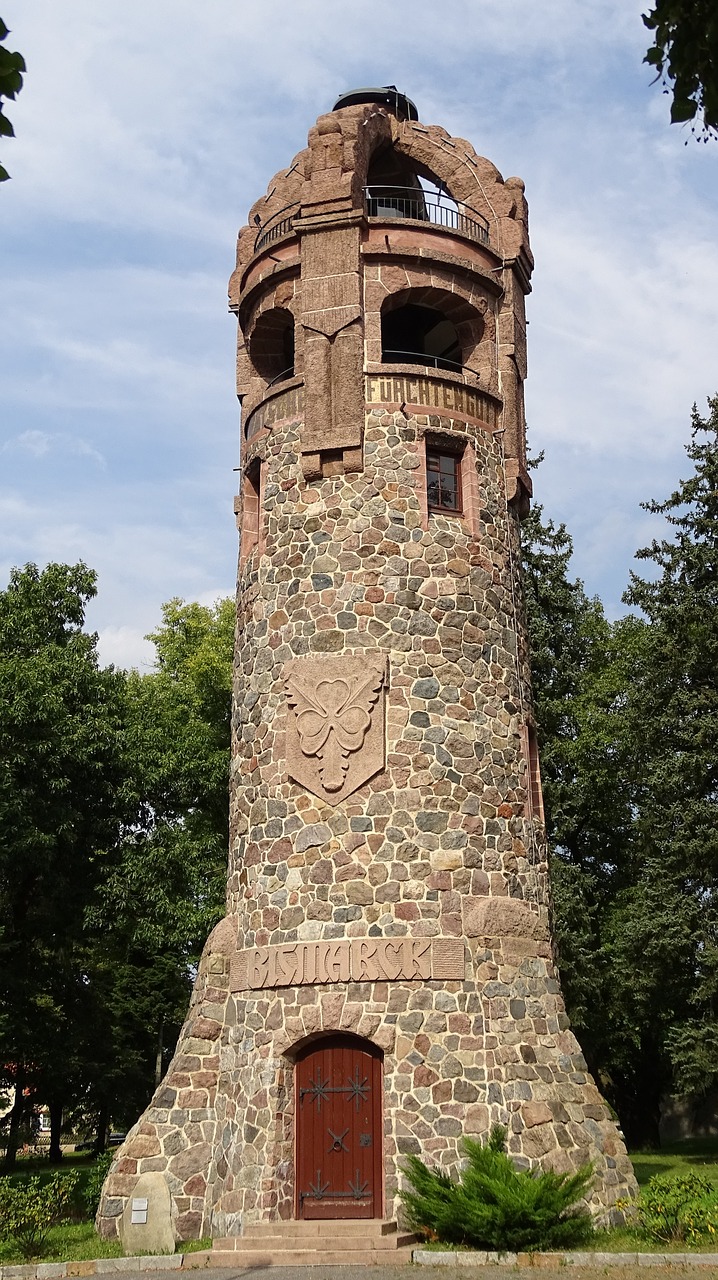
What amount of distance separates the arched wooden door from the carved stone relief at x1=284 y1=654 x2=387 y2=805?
319 centimetres

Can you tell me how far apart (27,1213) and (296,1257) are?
3493 millimetres

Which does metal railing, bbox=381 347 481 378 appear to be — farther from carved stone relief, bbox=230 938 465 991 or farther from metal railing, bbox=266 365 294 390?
carved stone relief, bbox=230 938 465 991

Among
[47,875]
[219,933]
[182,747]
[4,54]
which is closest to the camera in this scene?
[4,54]

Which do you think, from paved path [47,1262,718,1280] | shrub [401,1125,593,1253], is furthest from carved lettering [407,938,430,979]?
paved path [47,1262,718,1280]

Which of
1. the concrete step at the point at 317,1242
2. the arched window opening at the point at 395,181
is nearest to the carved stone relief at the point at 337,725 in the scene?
the concrete step at the point at 317,1242

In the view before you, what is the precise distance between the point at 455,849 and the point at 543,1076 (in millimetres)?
2954

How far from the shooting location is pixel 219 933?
17.8 meters

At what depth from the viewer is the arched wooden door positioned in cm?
1556

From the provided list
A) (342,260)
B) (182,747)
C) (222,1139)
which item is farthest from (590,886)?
(342,260)

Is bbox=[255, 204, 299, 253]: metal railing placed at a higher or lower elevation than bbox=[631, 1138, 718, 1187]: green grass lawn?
higher

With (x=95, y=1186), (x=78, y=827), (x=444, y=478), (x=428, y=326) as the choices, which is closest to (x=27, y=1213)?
(x=95, y=1186)

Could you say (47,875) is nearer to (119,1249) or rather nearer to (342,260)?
(119,1249)

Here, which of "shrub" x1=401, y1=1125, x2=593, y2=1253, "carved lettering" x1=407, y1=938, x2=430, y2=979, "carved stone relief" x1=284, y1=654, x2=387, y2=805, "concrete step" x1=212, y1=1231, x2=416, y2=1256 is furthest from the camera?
"carved stone relief" x1=284, y1=654, x2=387, y2=805

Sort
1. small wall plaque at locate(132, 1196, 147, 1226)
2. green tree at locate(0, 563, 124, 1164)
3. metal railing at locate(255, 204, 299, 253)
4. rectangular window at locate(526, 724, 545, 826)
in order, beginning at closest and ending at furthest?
small wall plaque at locate(132, 1196, 147, 1226) < rectangular window at locate(526, 724, 545, 826) < metal railing at locate(255, 204, 299, 253) < green tree at locate(0, 563, 124, 1164)
